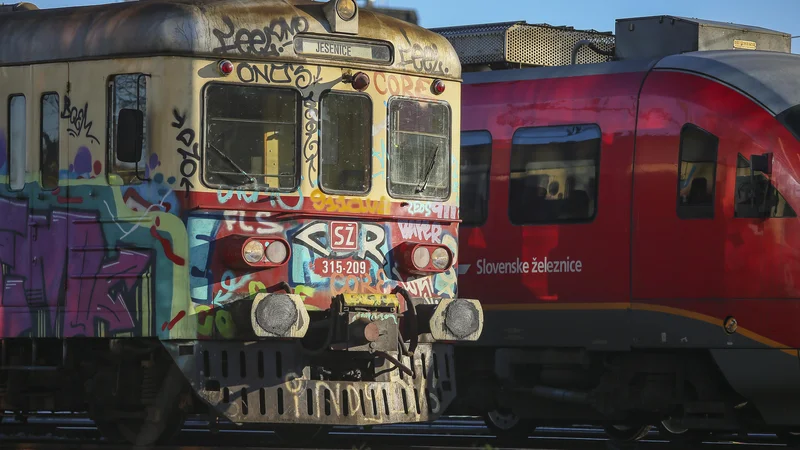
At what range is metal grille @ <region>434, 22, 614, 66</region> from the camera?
16.5m

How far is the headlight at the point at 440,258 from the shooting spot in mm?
13039

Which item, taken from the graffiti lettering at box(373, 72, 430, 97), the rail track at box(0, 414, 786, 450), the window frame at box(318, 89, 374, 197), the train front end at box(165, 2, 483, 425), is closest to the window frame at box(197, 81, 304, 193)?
the train front end at box(165, 2, 483, 425)

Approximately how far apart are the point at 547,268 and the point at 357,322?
11.1 feet

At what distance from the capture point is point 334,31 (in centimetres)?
1268

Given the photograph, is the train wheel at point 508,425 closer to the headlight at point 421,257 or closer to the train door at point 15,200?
the headlight at point 421,257

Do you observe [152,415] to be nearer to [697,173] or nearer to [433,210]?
[433,210]

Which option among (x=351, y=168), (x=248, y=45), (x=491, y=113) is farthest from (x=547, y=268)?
(x=248, y=45)

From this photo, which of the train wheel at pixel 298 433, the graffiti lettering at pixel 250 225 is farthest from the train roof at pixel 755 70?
the train wheel at pixel 298 433

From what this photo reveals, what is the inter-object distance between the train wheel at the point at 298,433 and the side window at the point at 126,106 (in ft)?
10.2

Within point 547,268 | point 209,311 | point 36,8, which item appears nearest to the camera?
point 209,311

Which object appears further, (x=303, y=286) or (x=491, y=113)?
(x=491, y=113)

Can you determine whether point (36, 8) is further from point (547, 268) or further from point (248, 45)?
point (547, 268)

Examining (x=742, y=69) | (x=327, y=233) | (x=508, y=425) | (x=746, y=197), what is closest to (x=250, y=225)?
(x=327, y=233)

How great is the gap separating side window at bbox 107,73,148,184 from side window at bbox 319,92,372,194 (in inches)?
54.3
